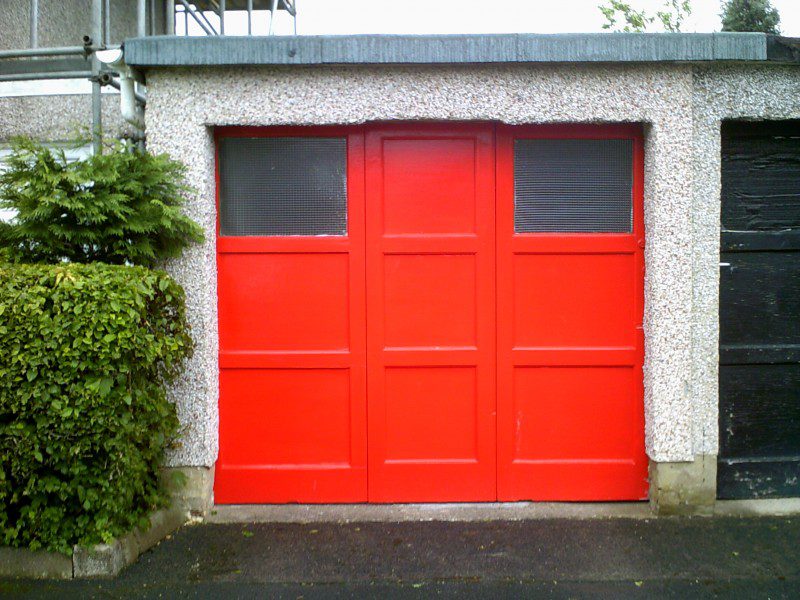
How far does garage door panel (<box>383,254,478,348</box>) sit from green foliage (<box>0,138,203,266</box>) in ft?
4.14

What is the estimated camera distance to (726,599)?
3.50 m

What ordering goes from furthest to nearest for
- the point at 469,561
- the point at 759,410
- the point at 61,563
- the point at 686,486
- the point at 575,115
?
the point at 759,410 < the point at 686,486 < the point at 575,115 < the point at 469,561 < the point at 61,563

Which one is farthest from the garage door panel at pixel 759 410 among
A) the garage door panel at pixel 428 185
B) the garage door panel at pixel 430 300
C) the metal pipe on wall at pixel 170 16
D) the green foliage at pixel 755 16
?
the green foliage at pixel 755 16

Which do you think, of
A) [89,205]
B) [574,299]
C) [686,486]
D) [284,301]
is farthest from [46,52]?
[686,486]

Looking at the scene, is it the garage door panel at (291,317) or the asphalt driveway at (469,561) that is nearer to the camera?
the asphalt driveway at (469,561)

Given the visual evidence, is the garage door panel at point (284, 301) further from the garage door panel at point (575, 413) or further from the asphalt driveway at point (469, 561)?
the garage door panel at point (575, 413)

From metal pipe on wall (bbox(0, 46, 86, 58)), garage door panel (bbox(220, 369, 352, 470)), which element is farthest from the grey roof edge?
garage door panel (bbox(220, 369, 352, 470))

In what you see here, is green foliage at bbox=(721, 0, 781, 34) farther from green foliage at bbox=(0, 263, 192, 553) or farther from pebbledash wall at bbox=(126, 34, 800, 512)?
green foliage at bbox=(0, 263, 192, 553)

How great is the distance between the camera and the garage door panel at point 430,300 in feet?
14.9

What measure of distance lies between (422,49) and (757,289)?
2486 millimetres

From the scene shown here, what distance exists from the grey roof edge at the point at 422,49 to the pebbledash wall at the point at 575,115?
73 mm

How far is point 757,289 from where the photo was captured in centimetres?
450

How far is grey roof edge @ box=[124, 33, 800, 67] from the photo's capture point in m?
4.16

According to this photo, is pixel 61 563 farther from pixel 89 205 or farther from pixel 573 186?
pixel 573 186
